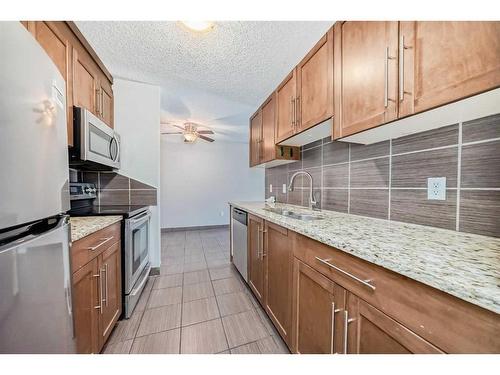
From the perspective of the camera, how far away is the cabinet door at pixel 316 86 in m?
1.20

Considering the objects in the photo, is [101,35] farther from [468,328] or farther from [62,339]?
[468,328]

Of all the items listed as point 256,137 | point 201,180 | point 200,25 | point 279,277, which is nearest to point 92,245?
point 279,277

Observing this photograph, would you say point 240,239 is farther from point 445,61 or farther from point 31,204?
point 445,61

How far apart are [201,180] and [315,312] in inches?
170

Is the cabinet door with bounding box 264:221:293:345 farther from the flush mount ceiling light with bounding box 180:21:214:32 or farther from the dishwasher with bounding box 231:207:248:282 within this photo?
the flush mount ceiling light with bounding box 180:21:214:32

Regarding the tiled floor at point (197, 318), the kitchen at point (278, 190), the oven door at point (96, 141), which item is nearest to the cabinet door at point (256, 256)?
the kitchen at point (278, 190)

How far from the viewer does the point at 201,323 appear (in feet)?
4.91

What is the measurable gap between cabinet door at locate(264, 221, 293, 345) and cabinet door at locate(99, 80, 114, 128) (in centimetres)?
194

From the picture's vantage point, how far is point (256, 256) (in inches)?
67.9

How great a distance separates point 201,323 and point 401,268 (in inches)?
59.4

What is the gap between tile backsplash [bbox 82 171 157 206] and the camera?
2.17 m
